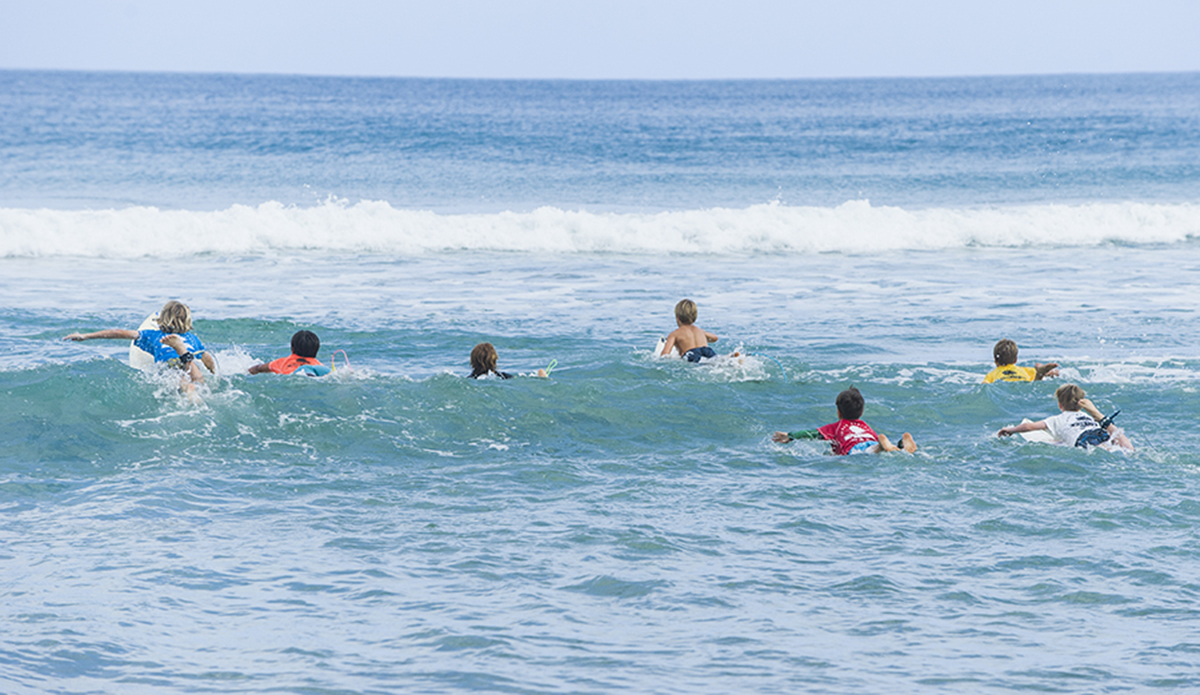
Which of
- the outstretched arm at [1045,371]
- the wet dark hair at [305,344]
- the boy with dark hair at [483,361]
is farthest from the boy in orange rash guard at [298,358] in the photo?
the outstretched arm at [1045,371]

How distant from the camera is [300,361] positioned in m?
14.2

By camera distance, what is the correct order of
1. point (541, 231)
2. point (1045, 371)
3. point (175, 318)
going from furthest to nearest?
point (541, 231) < point (1045, 371) < point (175, 318)

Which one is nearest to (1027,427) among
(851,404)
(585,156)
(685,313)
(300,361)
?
(851,404)

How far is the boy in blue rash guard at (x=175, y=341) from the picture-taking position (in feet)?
42.0

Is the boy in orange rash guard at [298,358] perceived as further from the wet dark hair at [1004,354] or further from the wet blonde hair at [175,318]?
the wet dark hair at [1004,354]

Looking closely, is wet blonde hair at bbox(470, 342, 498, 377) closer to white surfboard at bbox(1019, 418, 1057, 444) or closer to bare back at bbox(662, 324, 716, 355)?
bare back at bbox(662, 324, 716, 355)

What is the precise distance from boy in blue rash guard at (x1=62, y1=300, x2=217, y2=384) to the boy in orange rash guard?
87 cm

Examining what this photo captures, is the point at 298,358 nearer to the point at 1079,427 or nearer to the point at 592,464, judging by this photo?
the point at 592,464

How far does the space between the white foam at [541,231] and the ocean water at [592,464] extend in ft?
0.37

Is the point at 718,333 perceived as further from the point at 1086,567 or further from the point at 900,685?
the point at 900,685

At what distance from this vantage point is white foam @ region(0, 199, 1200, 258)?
2750 centimetres

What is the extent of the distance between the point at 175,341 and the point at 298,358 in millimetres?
1633

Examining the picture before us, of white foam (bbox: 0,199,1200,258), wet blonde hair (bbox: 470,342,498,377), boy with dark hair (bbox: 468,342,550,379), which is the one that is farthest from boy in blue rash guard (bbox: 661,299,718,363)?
white foam (bbox: 0,199,1200,258)

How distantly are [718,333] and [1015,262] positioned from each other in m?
10.9
